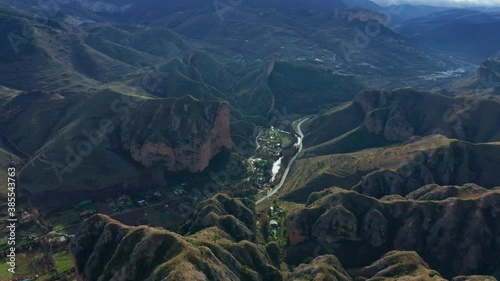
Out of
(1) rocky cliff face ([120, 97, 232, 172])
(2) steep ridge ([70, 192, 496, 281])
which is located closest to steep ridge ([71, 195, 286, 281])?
(2) steep ridge ([70, 192, 496, 281])

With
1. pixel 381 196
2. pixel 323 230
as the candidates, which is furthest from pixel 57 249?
pixel 381 196

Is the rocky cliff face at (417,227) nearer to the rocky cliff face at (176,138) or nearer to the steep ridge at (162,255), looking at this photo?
the steep ridge at (162,255)

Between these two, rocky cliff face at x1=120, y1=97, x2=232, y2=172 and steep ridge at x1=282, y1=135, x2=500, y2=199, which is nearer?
steep ridge at x1=282, y1=135, x2=500, y2=199

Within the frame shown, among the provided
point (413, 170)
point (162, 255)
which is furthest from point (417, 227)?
point (162, 255)

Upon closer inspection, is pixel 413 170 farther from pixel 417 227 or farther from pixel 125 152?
pixel 125 152

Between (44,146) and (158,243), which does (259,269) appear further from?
(44,146)

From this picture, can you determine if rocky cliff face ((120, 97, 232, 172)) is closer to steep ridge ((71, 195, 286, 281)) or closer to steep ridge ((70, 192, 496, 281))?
steep ridge ((70, 192, 496, 281))

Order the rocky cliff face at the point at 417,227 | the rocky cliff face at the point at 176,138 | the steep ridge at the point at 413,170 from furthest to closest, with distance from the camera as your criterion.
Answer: the rocky cliff face at the point at 176,138, the steep ridge at the point at 413,170, the rocky cliff face at the point at 417,227

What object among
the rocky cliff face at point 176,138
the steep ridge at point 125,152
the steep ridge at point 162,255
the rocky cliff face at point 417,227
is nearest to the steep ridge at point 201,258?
the steep ridge at point 162,255
